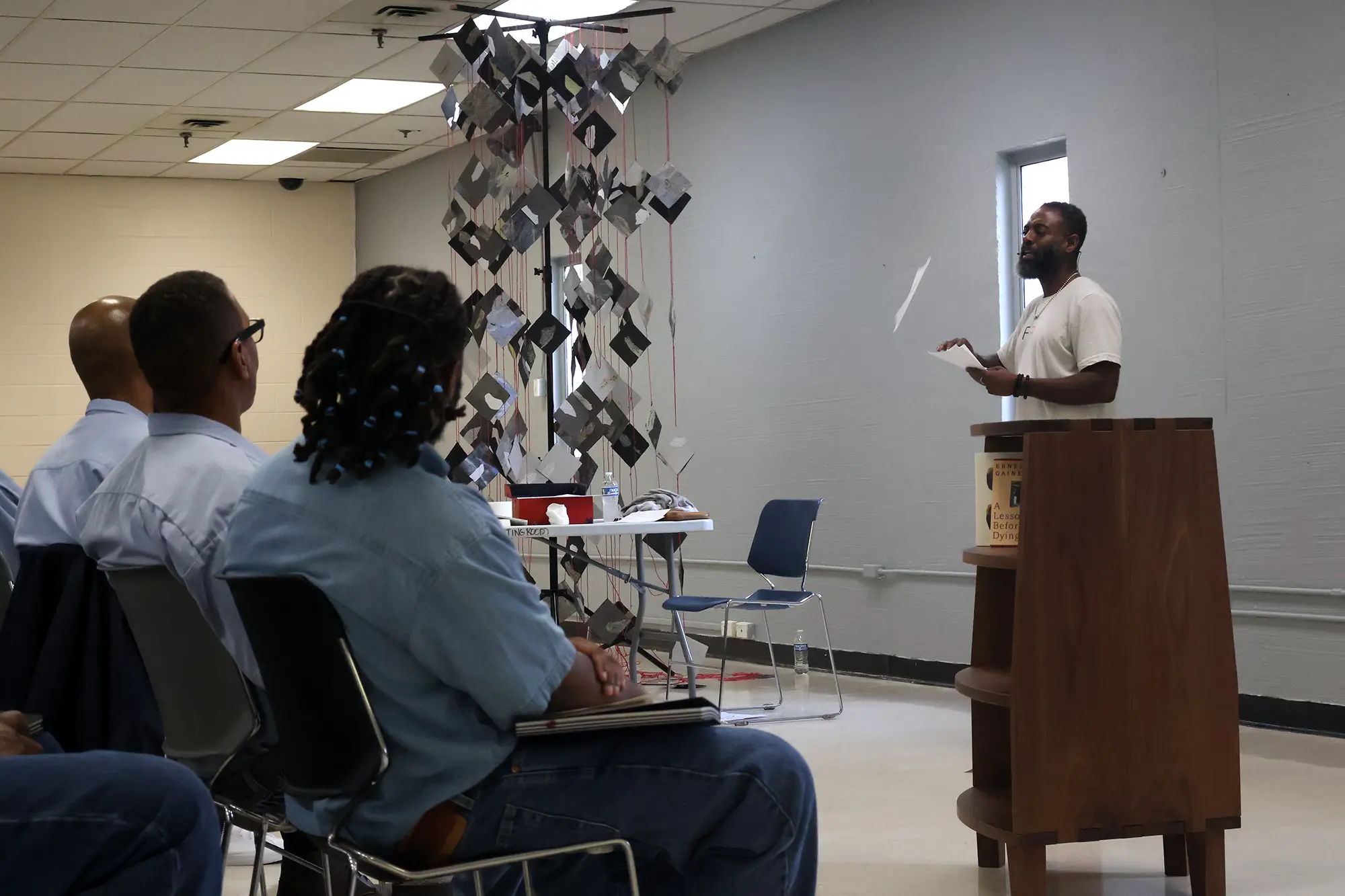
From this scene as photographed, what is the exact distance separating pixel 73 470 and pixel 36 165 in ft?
25.4

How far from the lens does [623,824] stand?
1.74 meters

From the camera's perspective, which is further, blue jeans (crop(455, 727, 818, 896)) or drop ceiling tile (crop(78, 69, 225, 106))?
drop ceiling tile (crop(78, 69, 225, 106))

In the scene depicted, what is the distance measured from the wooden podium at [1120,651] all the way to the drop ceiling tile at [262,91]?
18.8 feet

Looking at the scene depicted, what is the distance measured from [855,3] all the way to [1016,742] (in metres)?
4.48

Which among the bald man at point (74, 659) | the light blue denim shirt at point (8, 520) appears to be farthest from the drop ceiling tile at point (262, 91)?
the bald man at point (74, 659)

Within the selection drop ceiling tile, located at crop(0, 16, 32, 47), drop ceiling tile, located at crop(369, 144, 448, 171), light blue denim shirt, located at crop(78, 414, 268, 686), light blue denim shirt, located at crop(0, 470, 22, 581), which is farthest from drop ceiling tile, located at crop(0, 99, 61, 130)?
light blue denim shirt, located at crop(78, 414, 268, 686)

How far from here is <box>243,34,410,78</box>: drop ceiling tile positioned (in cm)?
673

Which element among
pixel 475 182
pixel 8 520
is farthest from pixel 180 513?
pixel 475 182

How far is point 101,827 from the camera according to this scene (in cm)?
151

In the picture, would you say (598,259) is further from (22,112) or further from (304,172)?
(304,172)

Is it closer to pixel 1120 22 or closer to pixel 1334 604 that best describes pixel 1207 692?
pixel 1334 604

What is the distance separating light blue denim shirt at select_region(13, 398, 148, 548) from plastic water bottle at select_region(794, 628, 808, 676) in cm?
420

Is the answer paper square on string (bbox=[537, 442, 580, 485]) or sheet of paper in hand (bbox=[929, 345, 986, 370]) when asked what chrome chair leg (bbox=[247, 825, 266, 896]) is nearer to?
sheet of paper in hand (bbox=[929, 345, 986, 370])

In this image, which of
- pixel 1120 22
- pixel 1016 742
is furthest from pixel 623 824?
pixel 1120 22
